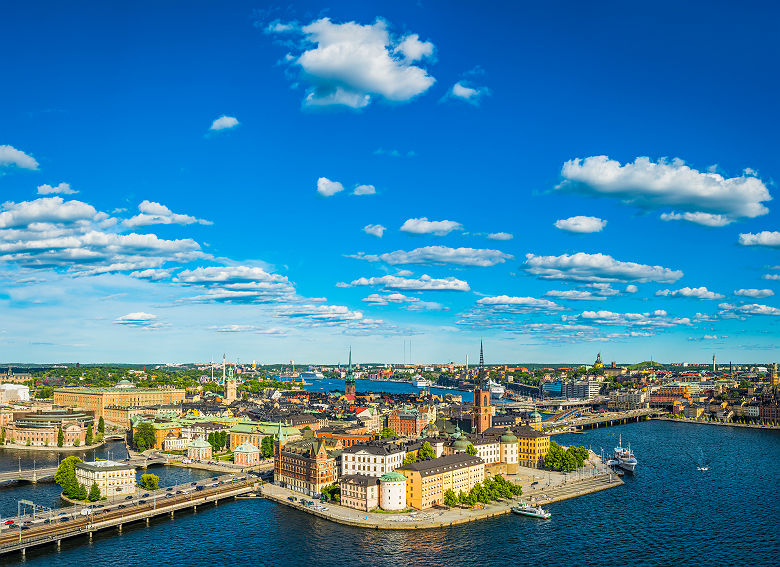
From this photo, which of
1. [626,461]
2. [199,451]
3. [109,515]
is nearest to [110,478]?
[109,515]

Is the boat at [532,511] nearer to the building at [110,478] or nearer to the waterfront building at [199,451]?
the building at [110,478]

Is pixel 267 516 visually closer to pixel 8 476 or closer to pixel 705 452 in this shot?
pixel 8 476

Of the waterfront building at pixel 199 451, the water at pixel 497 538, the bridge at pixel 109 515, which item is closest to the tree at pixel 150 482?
the bridge at pixel 109 515

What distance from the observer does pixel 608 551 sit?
81.6 metres

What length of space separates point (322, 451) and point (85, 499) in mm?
35603

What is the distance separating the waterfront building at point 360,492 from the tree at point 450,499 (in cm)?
1017

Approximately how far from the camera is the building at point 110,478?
353 feet

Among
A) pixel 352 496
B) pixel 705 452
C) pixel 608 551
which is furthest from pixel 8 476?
pixel 705 452

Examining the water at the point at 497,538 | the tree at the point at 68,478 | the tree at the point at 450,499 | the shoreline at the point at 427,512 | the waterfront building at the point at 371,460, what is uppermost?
the waterfront building at the point at 371,460

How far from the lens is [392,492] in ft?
319

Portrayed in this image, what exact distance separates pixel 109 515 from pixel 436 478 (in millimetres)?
44373

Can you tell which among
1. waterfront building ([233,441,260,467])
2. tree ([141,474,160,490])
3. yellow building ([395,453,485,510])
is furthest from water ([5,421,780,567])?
waterfront building ([233,441,260,467])

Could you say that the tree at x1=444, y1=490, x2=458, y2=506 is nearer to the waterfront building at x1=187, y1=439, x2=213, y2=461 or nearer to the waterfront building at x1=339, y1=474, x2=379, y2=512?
the waterfront building at x1=339, y1=474, x2=379, y2=512

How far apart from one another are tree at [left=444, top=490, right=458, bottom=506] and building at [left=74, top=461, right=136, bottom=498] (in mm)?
48400
